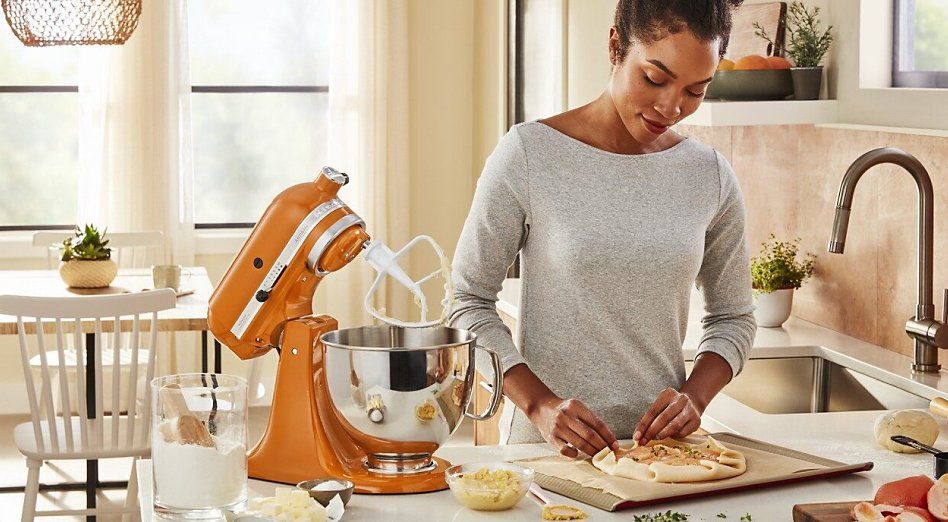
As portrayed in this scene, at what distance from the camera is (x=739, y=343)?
189 cm

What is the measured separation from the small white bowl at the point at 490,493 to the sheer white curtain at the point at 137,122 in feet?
14.2

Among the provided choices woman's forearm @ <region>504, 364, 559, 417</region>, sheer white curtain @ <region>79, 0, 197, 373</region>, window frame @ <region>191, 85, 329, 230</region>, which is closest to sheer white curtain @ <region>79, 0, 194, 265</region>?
sheer white curtain @ <region>79, 0, 197, 373</region>

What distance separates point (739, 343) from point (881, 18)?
1076 mm

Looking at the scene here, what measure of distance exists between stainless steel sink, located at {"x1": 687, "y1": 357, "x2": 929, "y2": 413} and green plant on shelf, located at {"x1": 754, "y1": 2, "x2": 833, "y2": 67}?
70 centimetres

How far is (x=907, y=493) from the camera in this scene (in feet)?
4.17

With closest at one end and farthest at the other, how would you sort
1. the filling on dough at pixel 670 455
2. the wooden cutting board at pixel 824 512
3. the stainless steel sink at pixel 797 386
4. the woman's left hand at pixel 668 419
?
1. the wooden cutting board at pixel 824 512
2. the filling on dough at pixel 670 455
3. the woman's left hand at pixel 668 419
4. the stainless steel sink at pixel 797 386

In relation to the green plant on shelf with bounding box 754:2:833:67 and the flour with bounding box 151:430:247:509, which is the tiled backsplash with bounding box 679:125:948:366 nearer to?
the green plant on shelf with bounding box 754:2:833:67

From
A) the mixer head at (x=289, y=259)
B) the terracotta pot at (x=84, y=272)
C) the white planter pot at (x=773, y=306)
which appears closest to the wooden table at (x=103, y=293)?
the terracotta pot at (x=84, y=272)

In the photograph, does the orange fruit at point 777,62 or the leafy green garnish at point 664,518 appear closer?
the leafy green garnish at point 664,518

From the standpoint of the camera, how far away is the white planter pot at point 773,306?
111 inches

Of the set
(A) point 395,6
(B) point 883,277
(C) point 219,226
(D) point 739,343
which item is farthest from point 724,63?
(C) point 219,226

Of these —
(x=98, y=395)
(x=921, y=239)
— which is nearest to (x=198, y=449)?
(x=921, y=239)

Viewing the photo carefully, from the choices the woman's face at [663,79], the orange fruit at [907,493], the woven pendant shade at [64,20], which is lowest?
the orange fruit at [907,493]

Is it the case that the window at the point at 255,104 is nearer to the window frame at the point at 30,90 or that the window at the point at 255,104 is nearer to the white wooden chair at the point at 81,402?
the window frame at the point at 30,90
